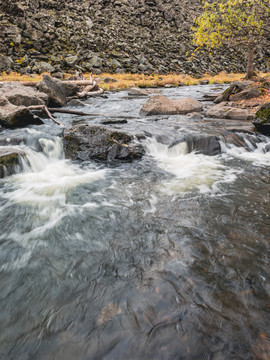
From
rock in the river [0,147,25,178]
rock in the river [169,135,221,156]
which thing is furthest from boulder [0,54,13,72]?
rock in the river [169,135,221,156]

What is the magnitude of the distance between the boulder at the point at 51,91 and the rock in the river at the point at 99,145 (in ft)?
19.8

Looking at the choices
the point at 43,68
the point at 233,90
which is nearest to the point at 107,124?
the point at 233,90

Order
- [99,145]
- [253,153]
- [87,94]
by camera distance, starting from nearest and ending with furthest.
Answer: [99,145], [253,153], [87,94]

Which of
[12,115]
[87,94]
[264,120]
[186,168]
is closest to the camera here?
[186,168]

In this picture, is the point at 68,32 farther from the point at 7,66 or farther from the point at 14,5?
the point at 7,66

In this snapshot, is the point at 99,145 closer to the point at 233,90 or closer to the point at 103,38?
the point at 233,90

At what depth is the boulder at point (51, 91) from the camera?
1110cm

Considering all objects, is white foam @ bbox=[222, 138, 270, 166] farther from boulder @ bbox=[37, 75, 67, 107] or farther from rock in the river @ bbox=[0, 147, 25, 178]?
boulder @ bbox=[37, 75, 67, 107]

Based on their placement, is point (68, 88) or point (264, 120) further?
point (68, 88)

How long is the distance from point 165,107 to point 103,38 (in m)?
28.2

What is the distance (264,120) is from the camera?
24.9 ft

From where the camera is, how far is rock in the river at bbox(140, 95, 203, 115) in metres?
10.6

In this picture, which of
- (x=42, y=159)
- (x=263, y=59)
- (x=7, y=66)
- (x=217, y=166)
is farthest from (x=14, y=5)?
(x=263, y=59)

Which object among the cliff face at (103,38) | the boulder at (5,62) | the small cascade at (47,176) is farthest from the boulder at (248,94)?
the boulder at (5,62)
